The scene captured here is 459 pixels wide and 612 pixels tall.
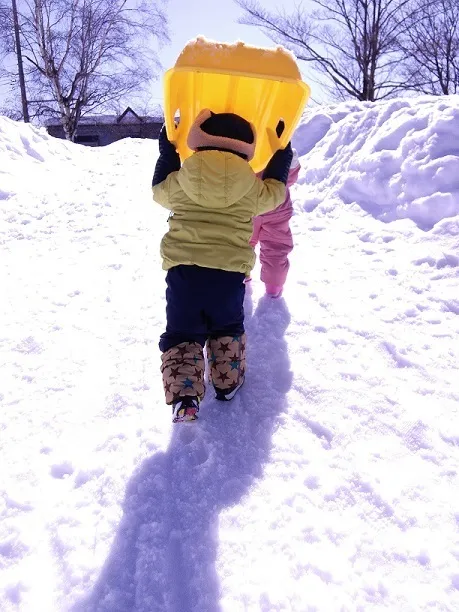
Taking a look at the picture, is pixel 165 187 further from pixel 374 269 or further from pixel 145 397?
pixel 374 269

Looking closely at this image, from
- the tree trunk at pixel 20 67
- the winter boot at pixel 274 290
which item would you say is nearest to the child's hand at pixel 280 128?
the winter boot at pixel 274 290

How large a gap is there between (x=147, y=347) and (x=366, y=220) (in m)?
1.96

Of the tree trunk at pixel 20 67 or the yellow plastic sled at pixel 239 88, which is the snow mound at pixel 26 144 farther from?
the tree trunk at pixel 20 67

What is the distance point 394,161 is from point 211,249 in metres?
2.43

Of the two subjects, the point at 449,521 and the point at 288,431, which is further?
the point at 288,431

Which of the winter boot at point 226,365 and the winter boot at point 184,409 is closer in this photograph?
the winter boot at point 184,409

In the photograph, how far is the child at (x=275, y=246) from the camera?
103 inches

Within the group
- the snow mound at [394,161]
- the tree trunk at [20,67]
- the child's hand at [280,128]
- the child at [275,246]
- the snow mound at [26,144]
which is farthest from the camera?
the tree trunk at [20,67]

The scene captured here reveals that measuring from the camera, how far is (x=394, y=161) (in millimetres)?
3691

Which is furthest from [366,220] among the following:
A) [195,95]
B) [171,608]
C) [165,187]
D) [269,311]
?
[171,608]

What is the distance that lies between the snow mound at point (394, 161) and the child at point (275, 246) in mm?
1024

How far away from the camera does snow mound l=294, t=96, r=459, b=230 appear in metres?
3.27

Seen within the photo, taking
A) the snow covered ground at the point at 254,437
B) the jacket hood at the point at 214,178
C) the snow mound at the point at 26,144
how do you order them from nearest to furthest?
the snow covered ground at the point at 254,437 < the jacket hood at the point at 214,178 < the snow mound at the point at 26,144

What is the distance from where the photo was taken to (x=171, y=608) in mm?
1122
